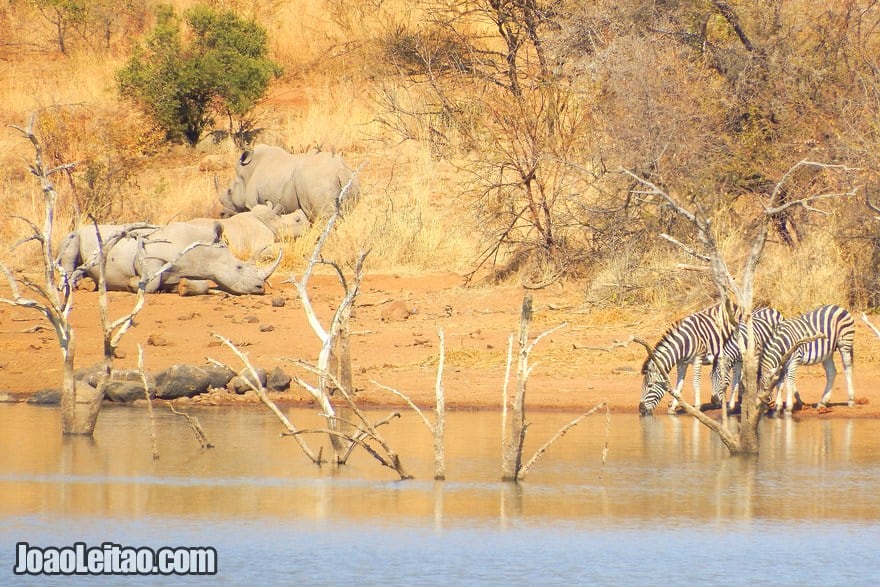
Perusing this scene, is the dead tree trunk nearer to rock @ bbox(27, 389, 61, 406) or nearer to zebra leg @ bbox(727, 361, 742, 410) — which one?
zebra leg @ bbox(727, 361, 742, 410)

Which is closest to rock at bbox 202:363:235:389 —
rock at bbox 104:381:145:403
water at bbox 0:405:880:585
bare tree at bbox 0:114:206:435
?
rock at bbox 104:381:145:403

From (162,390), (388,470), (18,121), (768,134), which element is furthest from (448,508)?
(18,121)

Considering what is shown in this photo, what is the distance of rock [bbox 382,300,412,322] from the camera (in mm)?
14375

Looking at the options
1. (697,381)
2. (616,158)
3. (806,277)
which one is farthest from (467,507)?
(616,158)

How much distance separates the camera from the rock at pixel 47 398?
11219 mm

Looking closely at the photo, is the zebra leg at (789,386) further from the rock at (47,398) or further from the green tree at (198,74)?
the green tree at (198,74)

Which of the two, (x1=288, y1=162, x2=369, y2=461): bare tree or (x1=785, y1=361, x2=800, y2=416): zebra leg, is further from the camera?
(x1=785, y1=361, x2=800, y2=416): zebra leg

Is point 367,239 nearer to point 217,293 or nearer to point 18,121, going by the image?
point 217,293

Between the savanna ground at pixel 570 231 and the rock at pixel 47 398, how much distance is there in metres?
0.45

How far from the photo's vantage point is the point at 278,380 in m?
11.5

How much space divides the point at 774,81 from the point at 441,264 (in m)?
4.50

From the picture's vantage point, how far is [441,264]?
16953 mm

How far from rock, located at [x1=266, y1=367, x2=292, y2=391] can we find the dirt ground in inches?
5.2

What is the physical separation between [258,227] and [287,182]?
1390 mm
